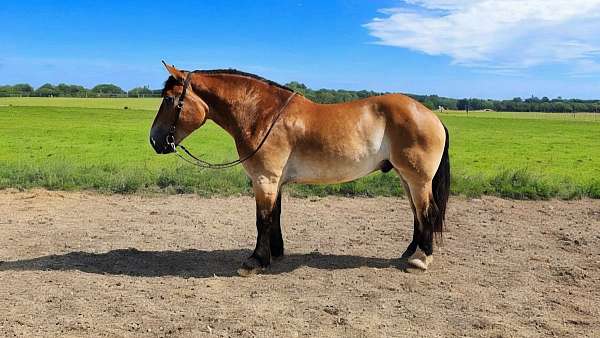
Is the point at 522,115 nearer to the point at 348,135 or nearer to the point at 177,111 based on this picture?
the point at 348,135

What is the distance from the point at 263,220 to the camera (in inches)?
232

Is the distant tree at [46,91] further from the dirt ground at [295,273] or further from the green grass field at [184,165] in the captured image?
the dirt ground at [295,273]

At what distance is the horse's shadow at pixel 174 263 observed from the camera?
5938mm

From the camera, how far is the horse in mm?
5754

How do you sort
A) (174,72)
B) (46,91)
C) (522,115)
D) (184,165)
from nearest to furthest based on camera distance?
(174,72) < (184,165) < (522,115) < (46,91)

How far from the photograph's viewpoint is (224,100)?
588 centimetres

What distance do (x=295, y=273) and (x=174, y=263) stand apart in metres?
1.54

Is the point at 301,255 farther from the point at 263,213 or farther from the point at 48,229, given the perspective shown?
the point at 48,229

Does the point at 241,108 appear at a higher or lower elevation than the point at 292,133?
higher

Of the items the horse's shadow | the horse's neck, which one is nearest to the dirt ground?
the horse's shadow

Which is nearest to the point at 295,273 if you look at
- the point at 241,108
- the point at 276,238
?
the point at 276,238

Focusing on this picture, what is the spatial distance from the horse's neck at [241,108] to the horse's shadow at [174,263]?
61.7 inches

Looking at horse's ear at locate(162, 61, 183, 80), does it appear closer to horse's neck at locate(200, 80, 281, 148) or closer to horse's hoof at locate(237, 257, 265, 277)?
horse's neck at locate(200, 80, 281, 148)

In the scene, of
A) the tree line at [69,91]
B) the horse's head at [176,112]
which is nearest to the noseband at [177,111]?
the horse's head at [176,112]
